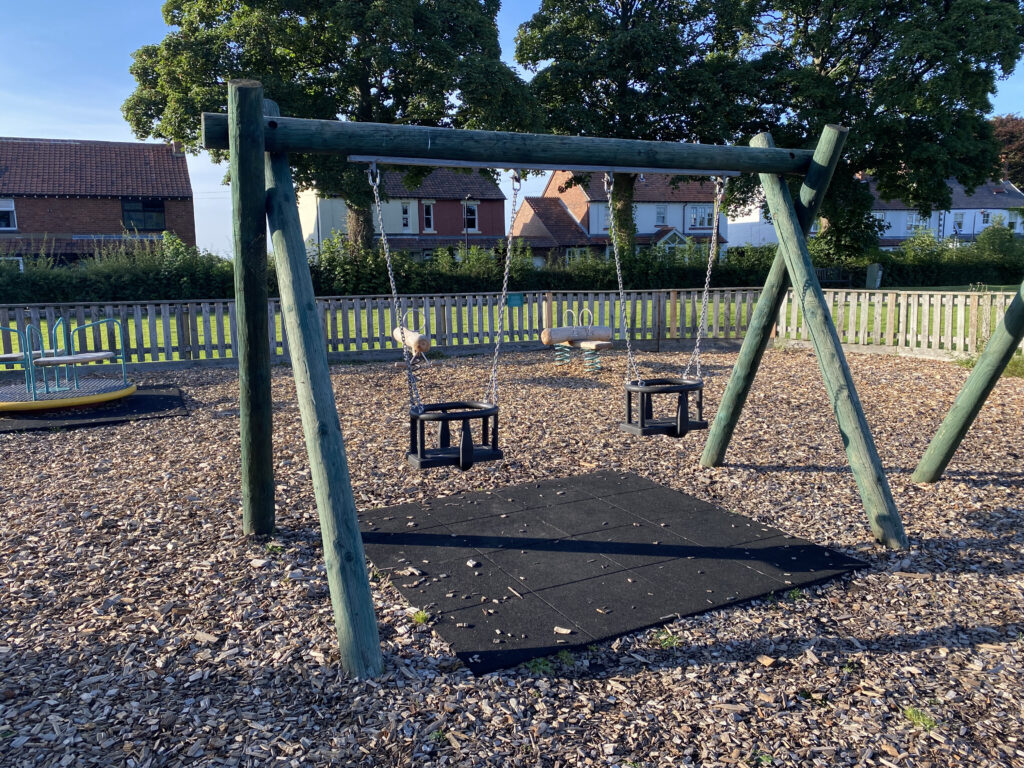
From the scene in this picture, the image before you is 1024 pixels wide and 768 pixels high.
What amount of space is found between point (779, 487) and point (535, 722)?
10.7 feet

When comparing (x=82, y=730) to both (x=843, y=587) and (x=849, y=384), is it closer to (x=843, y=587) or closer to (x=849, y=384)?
(x=843, y=587)

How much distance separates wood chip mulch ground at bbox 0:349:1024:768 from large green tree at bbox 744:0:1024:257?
21.2 metres

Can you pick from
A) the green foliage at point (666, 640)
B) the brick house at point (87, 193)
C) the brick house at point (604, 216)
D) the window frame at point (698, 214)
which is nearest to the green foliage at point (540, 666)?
the green foliage at point (666, 640)

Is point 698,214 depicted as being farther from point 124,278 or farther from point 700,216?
point 124,278

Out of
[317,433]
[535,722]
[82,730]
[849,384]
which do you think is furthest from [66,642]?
[849,384]

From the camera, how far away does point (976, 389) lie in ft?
15.9

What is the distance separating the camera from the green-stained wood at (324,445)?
288 centimetres

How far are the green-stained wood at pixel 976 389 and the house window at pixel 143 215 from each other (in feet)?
114

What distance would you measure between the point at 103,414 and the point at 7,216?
99.7ft

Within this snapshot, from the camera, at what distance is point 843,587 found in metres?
3.66

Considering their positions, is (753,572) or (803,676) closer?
(803,676)

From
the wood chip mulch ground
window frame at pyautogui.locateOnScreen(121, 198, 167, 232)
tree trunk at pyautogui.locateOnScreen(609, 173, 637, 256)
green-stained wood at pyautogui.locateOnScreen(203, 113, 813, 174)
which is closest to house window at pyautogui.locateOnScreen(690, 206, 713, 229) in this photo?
tree trunk at pyautogui.locateOnScreen(609, 173, 637, 256)

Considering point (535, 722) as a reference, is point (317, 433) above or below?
above

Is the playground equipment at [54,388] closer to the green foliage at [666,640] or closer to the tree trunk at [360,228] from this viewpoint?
the green foliage at [666,640]
